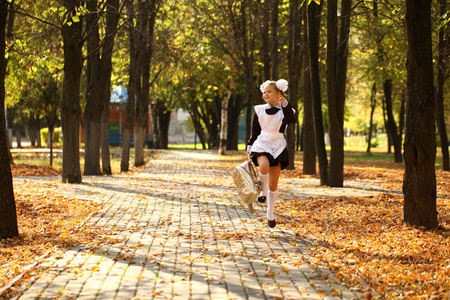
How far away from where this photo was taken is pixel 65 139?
14375 millimetres

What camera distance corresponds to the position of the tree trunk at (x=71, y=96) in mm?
13648

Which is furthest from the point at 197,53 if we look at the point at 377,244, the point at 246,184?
the point at 377,244

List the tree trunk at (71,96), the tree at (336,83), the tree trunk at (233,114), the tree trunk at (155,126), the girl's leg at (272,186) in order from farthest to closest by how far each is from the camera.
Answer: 1. the tree trunk at (155,126)
2. the tree trunk at (233,114)
3. the tree trunk at (71,96)
4. the tree at (336,83)
5. the girl's leg at (272,186)

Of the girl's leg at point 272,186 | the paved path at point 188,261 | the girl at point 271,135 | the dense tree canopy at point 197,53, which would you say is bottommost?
the paved path at point 188,261

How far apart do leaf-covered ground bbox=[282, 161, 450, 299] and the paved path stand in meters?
0.30

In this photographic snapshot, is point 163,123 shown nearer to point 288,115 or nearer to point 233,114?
point 233,114

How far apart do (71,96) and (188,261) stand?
901 cm

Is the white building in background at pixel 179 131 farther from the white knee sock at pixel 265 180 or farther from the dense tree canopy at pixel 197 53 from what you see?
the white knee sock at pixel 265 180

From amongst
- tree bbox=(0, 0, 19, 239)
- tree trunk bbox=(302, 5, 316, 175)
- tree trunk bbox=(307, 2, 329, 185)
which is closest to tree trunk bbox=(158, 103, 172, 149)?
tree trunk bbox=(302, 5, 316, 175)

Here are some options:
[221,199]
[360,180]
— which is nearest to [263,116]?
[221,199]

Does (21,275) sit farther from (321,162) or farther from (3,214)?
(321,162)

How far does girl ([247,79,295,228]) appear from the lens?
7.56 m

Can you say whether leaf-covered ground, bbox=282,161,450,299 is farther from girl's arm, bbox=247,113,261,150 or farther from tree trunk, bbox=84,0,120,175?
tree trunk, bbox=84,0,120,175

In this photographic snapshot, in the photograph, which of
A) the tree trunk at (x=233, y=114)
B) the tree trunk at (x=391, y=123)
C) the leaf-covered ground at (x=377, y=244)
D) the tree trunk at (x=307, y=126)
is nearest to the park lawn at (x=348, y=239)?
the leaf-covered ground at (x=377, y=244)
